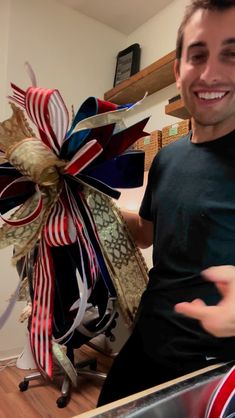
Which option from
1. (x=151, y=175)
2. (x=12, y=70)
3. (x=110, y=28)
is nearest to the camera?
(x=151, y=175)

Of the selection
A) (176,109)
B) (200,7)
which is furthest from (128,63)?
(200,7)

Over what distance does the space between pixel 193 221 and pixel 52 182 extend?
0.25m

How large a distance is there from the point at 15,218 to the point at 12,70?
1.95 metres

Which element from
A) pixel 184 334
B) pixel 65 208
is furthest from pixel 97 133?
pixel 184 334

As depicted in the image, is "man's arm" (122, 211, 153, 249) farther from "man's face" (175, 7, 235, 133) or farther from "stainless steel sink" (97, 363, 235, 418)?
"stainless steel sink" (97, 363, 235, 418)

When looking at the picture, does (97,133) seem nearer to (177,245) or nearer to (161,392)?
(177,245)

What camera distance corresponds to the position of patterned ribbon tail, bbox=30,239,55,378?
535 millimetres

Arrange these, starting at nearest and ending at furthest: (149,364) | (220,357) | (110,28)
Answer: (220,357)
(149,364)
(110,28)

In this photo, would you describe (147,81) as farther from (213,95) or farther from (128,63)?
(213,95)

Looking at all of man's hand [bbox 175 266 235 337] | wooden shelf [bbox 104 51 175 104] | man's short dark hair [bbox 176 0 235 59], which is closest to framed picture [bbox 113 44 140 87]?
wooden shelf [bbox 104 51 175 104]

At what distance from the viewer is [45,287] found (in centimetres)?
55

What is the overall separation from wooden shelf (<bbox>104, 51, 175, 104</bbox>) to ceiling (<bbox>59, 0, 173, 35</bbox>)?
1.77 ft

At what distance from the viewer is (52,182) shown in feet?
1.80

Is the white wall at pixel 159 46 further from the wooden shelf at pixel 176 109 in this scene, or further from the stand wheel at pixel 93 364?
the stand wheel at pixel 93 364
